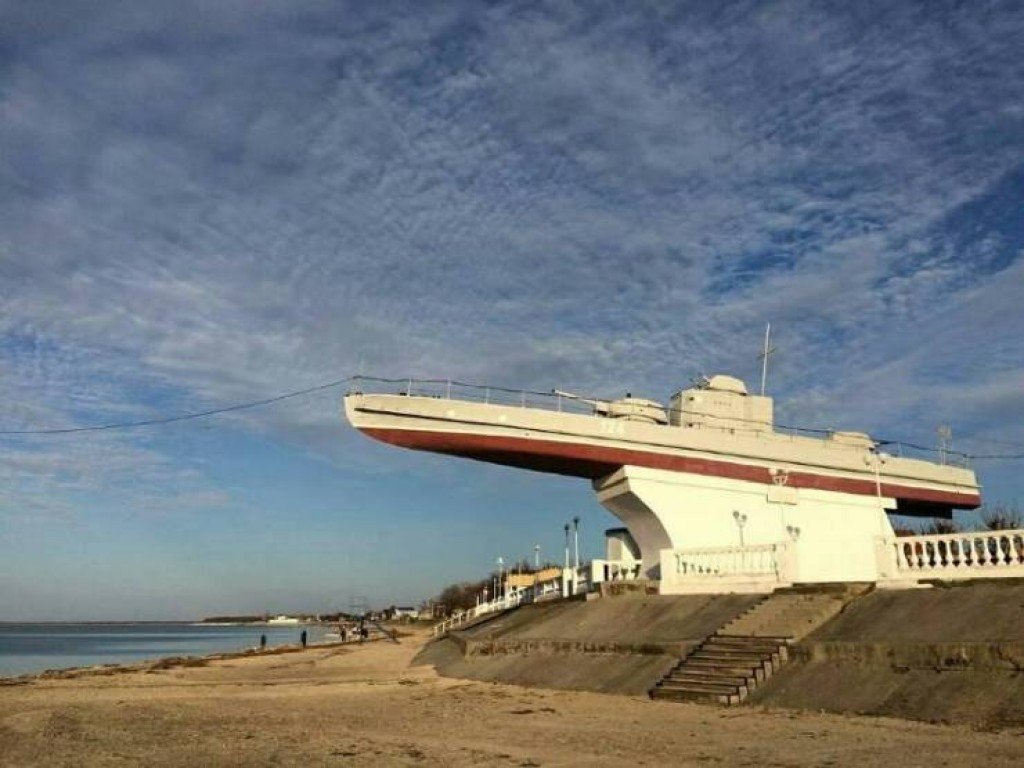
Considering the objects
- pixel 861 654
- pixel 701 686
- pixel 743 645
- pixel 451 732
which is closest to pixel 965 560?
pixel 861 654

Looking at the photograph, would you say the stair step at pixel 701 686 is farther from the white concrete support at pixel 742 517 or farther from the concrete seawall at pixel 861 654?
the white concrete support at pixel 742 517

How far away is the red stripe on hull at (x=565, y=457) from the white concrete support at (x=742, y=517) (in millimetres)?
342

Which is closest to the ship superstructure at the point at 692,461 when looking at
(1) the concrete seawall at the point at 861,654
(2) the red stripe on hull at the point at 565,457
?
(2) the red stripe on hull at the point at 565,457

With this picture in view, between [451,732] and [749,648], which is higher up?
[749,648]

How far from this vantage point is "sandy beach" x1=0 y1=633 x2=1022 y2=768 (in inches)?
465

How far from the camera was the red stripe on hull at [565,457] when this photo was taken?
3328 cm

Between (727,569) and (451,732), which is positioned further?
(727,569)

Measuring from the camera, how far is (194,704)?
2061cm

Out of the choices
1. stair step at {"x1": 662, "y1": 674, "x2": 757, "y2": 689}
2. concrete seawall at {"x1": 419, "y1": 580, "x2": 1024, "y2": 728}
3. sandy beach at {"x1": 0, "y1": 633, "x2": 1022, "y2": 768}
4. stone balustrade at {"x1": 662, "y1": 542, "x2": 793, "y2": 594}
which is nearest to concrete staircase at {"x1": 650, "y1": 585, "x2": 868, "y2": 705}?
stair step at {"x1": 662, "y1": 674, "x2": 757, "y2": 689}

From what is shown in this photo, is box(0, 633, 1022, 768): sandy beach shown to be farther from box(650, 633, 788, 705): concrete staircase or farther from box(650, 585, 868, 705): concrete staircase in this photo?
box(650, 585, 868, 705): concrete staircase

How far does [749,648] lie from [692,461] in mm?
17085

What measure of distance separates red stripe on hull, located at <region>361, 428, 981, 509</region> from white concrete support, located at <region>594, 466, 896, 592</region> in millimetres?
342

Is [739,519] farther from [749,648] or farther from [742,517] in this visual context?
[749,648]

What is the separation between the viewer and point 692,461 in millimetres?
35469
